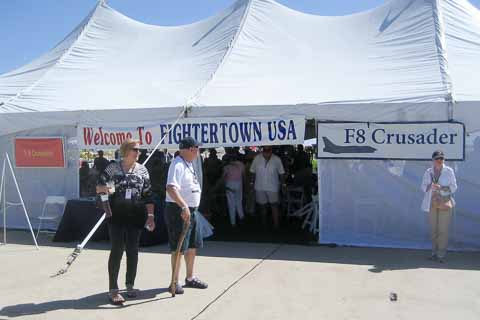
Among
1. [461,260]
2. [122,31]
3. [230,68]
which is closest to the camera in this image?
[461,260]

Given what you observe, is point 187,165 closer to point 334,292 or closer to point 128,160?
point 128,160

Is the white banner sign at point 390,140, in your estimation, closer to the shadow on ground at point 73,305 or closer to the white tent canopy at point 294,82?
the white tent canopy at point 294,82

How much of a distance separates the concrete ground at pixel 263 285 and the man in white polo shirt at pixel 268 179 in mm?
1505

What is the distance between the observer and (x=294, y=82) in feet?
28.6

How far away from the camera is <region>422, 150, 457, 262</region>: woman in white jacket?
6.89 m

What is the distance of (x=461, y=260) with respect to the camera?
7109 mm

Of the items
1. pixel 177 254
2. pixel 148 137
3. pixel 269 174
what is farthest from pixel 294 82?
pixel 177 254

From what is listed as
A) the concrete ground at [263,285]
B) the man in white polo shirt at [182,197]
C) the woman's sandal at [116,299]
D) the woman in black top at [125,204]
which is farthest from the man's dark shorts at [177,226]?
the woman's sandal at [116,299]

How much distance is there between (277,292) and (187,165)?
173cm

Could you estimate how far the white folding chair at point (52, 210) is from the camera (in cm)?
940

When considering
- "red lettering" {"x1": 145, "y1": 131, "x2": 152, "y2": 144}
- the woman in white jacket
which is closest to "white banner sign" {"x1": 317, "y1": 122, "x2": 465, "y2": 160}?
the woman in white jacket

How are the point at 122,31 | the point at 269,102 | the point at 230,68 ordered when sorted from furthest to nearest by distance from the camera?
the point at 122,31 → the point at 230,68 → the point at 269,102

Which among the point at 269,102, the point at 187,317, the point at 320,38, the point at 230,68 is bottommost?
the point at 187,317

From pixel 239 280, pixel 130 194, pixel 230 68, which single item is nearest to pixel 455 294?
pixel 239 280
